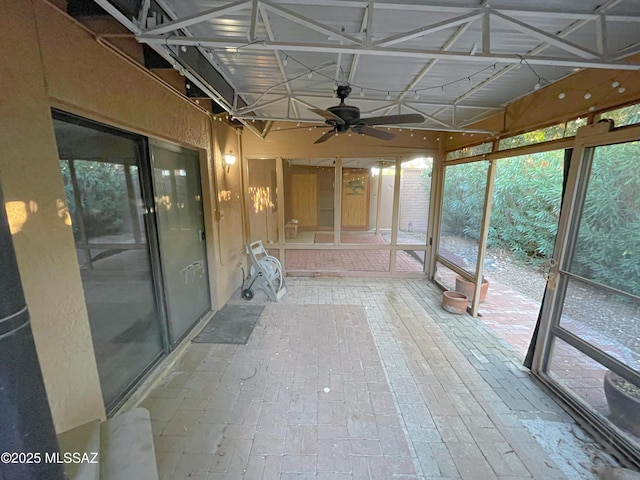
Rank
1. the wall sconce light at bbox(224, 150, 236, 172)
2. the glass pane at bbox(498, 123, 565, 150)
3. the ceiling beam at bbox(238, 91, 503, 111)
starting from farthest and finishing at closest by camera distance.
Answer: the wall sconce light at bbox(224, 150, 236, 172) < the ceiling beam at bbox(238, 91, 503, 111) < the glass pane at bbox(498, 123, 565, 150)

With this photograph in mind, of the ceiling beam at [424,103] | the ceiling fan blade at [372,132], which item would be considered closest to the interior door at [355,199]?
the ceiling beam at [424,103]

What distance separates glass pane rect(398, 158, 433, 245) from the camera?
5.33 meters

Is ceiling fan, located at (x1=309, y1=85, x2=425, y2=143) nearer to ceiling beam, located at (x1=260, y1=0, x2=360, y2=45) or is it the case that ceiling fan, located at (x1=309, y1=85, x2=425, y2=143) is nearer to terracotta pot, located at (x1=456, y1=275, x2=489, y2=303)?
ceiling beam, located at (x1=260, y1=0, x2=360, y2=45)

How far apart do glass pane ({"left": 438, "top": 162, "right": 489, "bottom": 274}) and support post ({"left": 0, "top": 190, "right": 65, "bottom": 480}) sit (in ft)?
14.7

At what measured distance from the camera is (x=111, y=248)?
211 centimetres

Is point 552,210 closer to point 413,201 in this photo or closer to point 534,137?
point 413,201

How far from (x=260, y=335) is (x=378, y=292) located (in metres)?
2.34

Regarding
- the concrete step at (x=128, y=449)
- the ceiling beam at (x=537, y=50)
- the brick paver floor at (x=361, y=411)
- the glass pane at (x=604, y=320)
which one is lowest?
the brick paver floor at (x=361, y=411)

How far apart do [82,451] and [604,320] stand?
3.61 meters

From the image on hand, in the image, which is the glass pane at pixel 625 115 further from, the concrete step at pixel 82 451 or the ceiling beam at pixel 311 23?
the concrete step at pixel 82 451

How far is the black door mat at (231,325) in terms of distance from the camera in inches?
128

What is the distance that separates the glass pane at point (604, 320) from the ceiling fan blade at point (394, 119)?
2.05 meters

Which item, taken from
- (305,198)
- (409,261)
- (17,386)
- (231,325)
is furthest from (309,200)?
(17,386)

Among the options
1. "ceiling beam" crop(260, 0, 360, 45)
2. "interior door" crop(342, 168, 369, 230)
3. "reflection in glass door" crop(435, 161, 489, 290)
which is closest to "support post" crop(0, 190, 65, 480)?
"ceiling beam" crop(260, 0, 360, 45)
